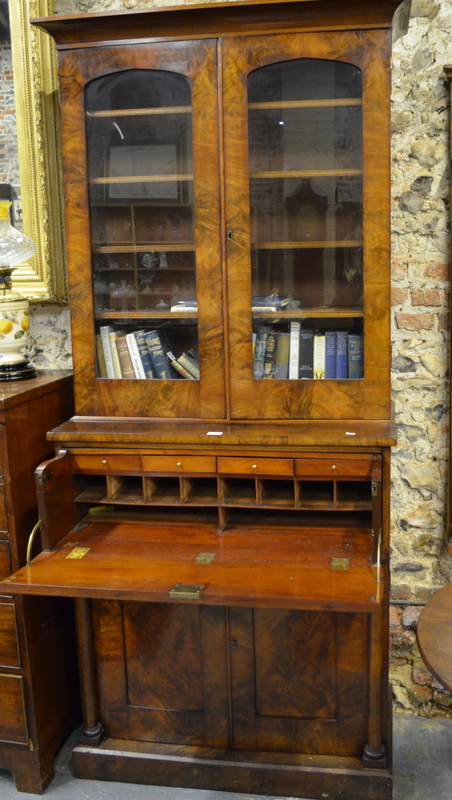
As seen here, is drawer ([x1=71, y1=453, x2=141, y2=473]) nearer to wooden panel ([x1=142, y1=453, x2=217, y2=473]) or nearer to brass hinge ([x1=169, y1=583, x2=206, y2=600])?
wooden panel ([x1=142, y1=453, x2=217, y2=473])

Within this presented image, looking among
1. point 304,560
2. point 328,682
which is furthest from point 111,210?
point 328,682

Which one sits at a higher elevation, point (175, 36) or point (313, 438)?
point (175, 36)

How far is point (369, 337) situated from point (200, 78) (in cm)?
91

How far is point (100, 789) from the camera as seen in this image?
243 cm

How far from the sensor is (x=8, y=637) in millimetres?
2379

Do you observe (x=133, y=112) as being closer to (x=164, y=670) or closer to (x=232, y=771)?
(x=164, y=670)

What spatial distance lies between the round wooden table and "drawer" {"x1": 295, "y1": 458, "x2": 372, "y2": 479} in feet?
1.52

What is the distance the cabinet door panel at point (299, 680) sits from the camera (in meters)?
2.33

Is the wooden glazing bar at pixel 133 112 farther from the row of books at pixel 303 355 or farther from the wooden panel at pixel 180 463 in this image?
the wooden panel at pixel 180 463

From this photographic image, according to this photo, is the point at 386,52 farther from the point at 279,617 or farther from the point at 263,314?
the point at 279,617

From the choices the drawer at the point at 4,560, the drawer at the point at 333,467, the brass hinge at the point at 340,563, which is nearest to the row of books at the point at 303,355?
the drawer at the point at 333,467

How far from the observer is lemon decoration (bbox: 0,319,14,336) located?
249cm

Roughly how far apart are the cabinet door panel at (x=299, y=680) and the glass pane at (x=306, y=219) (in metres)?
0.77

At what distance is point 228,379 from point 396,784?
1.40 metres
